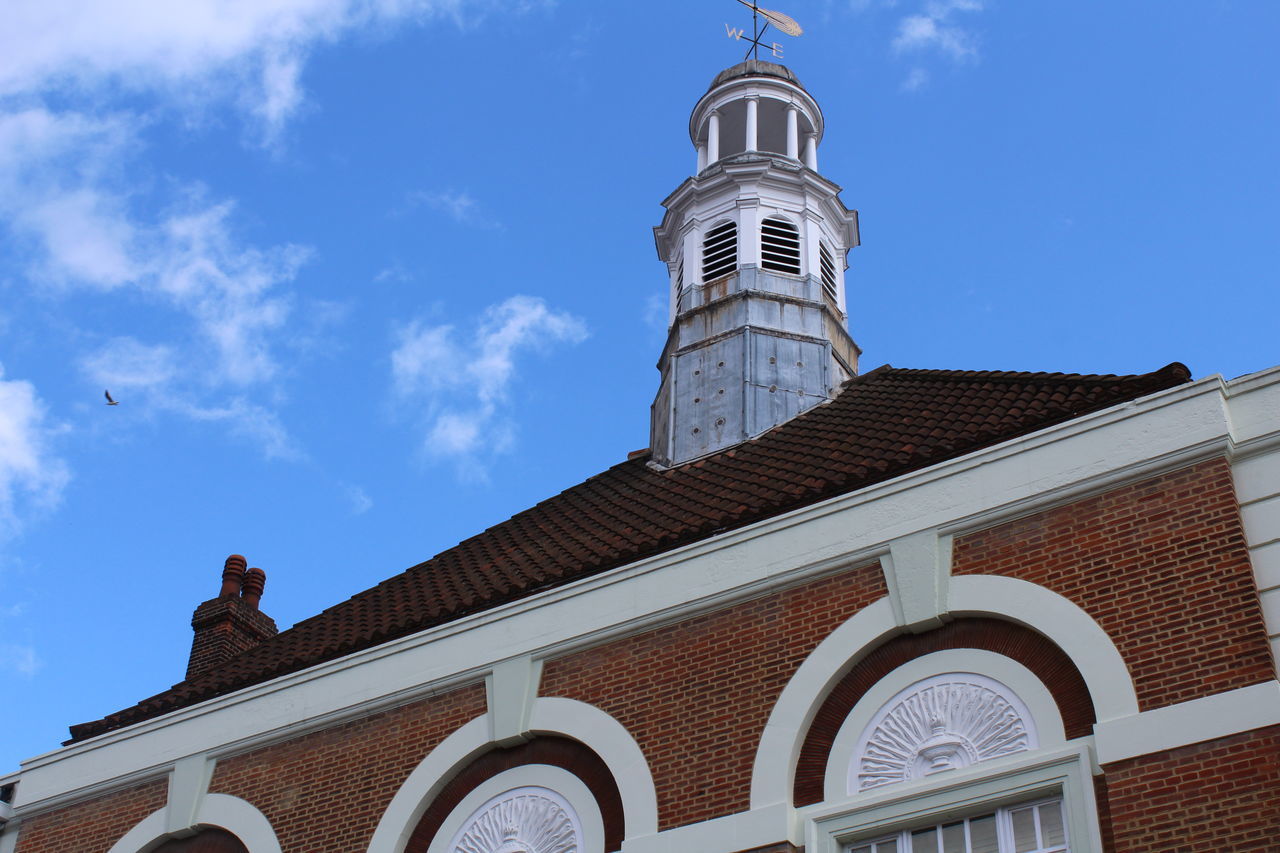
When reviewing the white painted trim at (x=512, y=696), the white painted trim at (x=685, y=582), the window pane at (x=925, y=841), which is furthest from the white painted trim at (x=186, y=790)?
the window pane at (x=925, y=841)

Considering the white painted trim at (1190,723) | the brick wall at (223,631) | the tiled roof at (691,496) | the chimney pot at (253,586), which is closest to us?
the white painted trim at (1190,723)

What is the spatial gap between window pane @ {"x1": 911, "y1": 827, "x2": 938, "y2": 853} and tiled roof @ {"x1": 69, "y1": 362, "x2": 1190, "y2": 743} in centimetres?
379

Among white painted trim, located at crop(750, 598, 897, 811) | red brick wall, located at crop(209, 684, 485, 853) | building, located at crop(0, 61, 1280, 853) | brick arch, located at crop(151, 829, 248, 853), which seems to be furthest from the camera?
brick arch, located at crop(151, 829, 248, 853)

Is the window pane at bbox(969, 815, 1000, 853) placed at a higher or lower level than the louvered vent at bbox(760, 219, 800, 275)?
lower

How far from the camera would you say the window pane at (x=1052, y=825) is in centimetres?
1291

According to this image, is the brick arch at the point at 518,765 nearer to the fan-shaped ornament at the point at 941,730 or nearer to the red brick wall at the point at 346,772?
the red brick wall at the point at 346,772

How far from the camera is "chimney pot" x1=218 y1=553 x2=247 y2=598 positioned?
23109mm

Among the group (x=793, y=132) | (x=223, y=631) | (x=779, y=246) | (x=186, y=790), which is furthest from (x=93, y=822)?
(x=793, y=132)

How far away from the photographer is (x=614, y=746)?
15562 millimetres

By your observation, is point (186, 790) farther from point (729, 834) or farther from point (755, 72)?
point (755, 72)

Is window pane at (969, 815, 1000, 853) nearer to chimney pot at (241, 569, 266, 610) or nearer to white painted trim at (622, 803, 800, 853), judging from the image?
white painted trim at (622, 803, 800, 853)

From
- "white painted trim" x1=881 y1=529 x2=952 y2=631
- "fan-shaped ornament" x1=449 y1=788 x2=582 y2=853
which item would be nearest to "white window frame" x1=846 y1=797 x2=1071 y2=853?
"white painted trim" x1=881 y1=529 x2=952 y2=631

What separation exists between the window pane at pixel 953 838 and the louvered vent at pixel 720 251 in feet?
40.5

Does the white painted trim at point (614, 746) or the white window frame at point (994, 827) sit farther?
the white painted trim at point (614, 746)
